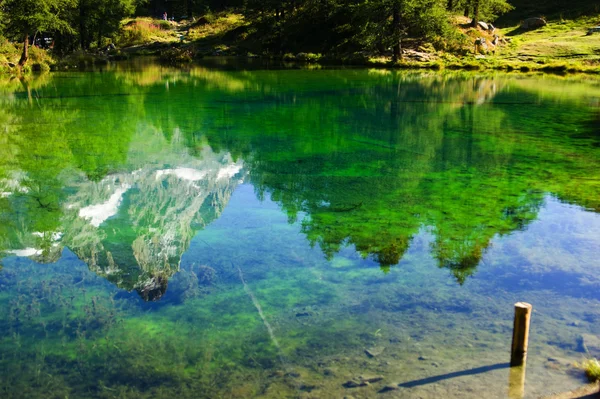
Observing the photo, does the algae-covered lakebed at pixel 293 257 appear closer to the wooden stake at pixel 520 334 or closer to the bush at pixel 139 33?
the wooden stake at pixel 520 334

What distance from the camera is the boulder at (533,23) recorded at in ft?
155

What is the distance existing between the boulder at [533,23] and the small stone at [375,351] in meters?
49.2

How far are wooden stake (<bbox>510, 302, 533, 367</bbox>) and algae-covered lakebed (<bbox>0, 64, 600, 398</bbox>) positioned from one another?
0.16 metres

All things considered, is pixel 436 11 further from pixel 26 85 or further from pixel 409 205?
pixel 409 205

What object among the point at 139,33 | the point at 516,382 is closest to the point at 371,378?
the point at 516,382

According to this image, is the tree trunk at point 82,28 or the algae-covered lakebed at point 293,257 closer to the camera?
the algae-covered lakebed at point 293,257

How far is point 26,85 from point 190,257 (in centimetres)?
2569

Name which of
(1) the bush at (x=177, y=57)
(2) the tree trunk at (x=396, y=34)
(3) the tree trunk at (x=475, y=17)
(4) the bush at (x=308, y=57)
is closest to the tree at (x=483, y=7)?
(3) the tree trunk at (x=475, y=17)

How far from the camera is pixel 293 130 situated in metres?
18.2

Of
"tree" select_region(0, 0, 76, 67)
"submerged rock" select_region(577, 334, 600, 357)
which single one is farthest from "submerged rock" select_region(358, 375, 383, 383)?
"tree" select_region(0, 0, 76, 67)

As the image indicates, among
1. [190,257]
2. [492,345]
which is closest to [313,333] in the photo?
[492,345]

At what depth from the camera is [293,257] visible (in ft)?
27.5

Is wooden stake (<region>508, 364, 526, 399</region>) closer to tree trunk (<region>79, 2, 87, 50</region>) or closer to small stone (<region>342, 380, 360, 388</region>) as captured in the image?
small stone (<region>342, 380, 360, 388</region>)

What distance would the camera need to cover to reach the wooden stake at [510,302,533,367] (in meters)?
4.81
